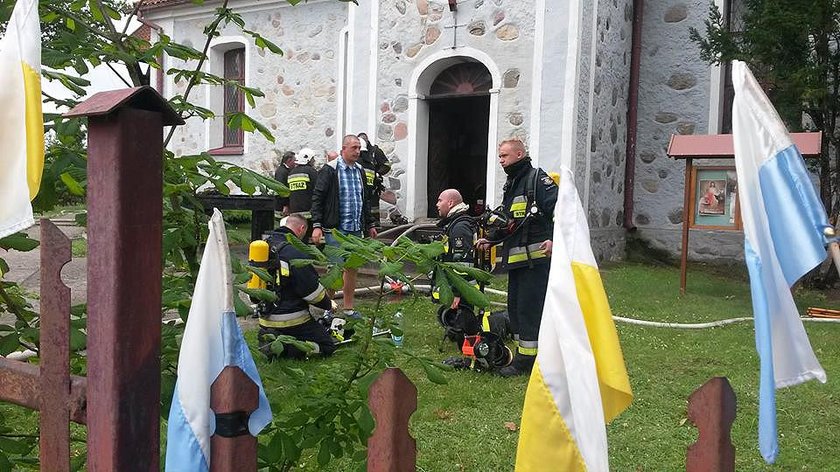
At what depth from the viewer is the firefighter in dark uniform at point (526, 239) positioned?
521 centimetres

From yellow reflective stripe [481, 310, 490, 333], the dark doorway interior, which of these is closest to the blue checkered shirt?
yellow reflective stripe [481, 310, 490, 333]

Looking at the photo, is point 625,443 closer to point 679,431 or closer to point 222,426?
point 679,431

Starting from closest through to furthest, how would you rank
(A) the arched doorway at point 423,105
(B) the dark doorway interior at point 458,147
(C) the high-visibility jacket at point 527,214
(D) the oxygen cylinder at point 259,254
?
(D) the oxygen cylinder at point 259,254 < (C) the high-visibility jacket at point 527,214 < (A) the arched doorway at point 423,105 < (B) the dark doorway interior at point 458,147

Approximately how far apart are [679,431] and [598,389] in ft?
9.20

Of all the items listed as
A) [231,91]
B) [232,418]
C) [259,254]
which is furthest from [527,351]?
[231,91]

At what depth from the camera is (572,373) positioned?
1499mm

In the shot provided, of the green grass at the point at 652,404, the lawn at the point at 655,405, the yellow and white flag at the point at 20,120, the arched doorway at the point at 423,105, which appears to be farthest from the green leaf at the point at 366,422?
the arched doorway at the point at 423,105

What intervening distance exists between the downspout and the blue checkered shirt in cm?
608

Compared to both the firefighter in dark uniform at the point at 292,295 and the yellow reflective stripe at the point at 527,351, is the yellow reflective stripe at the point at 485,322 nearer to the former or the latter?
the yellow reflective stripe at the point at 527,351

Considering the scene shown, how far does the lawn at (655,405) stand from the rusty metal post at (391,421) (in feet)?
2.39

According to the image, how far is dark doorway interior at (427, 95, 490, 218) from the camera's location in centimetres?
1230

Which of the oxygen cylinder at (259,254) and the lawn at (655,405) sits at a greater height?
the oxygen cylinder at (259,254)

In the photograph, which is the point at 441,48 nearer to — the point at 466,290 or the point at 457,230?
the point at 457,230

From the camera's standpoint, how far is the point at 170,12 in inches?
595
